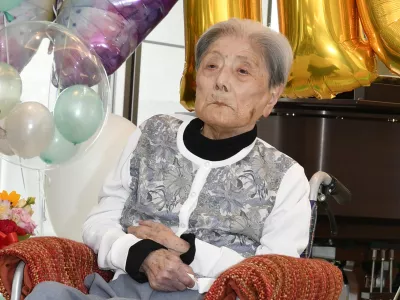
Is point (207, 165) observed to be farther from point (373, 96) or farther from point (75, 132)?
point (373, 96)

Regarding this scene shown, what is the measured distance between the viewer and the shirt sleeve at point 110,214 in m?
2.08

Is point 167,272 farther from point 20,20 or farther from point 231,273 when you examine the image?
point 20,20

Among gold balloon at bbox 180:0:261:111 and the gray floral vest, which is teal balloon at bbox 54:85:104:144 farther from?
gold balloon at bbox 180:0:261:111

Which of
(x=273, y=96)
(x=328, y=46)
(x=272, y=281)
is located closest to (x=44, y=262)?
(x=272, y=281)

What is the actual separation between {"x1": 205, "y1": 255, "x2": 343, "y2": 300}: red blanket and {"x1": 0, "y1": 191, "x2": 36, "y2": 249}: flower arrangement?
1.04 meters

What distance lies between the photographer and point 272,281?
178cm

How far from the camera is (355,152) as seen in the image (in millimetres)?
3820

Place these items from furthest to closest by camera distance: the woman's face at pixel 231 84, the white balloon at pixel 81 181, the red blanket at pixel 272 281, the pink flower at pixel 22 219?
the white balloon at pixel 81 181
the pink flower at pixel 22 219
the woman's face at pixel 231 84
the red blanket at pixel 272 281

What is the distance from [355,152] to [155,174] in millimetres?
1850

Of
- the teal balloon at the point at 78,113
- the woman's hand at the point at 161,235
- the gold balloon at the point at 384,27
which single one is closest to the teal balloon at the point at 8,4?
the teal balloon at the point at 78,113

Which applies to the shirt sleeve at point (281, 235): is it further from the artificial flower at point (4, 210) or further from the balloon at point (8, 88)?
the artificial flower at point (4, 210)

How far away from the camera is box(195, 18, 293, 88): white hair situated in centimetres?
216

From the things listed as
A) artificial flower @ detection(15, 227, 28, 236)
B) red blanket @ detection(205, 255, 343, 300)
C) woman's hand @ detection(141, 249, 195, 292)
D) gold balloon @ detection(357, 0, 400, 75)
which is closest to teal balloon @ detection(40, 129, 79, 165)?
woman's hand @ detection(141, 249, 195, 292)

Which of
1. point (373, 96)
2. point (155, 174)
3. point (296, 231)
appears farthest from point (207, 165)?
point (373, 96)
